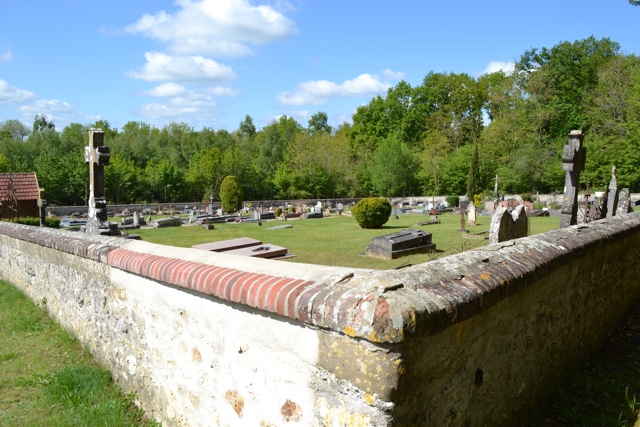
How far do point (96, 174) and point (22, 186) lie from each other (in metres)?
14.7

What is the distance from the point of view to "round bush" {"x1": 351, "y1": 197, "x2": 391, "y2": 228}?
829 inches

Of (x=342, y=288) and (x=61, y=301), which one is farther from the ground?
(x=342, y=288)

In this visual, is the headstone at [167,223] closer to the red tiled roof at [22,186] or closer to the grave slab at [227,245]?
the red tiled roof at [22,186]

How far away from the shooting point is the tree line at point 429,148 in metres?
39.7

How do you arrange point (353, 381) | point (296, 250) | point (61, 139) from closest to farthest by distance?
point (353, 381) → point (296, 250) → point (61, 139)

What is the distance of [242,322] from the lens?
10.7 ft

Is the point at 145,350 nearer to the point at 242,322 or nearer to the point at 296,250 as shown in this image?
the point at 242,322

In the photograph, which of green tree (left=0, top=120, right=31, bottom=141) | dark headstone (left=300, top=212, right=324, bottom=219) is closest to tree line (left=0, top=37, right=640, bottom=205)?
green tree (left=0, top=120, right=31, bottom=141)

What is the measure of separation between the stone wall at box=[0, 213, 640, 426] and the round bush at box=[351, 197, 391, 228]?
1525 centimetres

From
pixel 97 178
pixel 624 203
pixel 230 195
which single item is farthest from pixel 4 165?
pixel 624 203

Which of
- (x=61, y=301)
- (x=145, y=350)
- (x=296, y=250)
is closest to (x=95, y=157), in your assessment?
(x=61, y=301)

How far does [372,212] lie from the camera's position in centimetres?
2102

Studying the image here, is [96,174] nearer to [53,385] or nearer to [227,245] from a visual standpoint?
[227,245]

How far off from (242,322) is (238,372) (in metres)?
0.40
